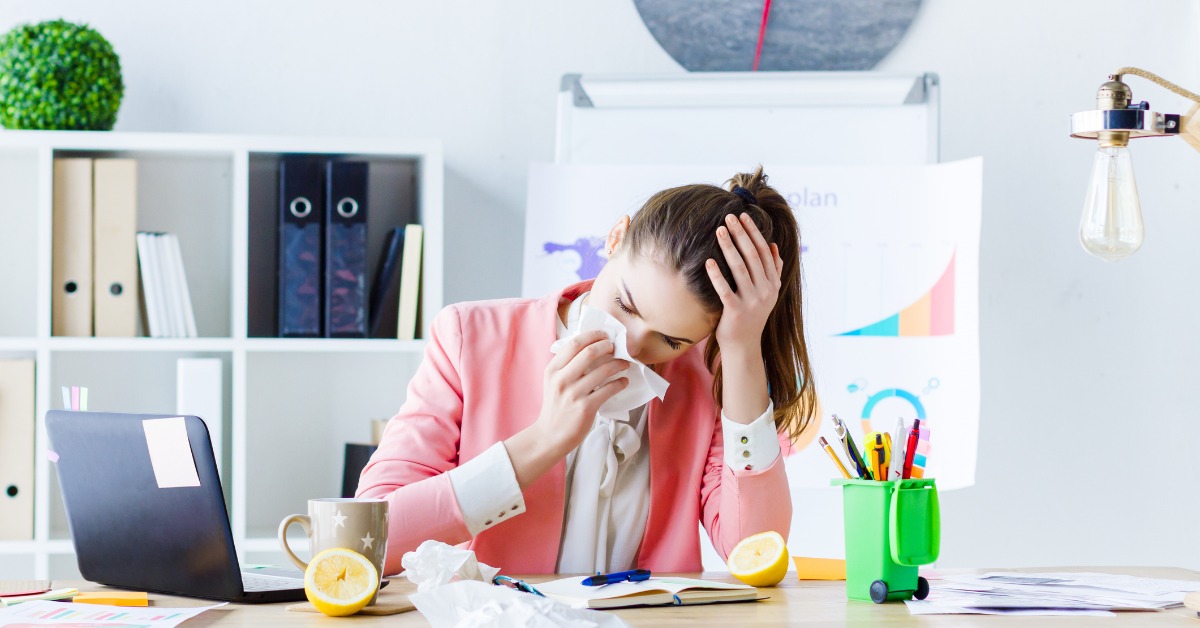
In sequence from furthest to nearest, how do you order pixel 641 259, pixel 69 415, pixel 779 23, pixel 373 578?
pixel 779 23 < pixel 641 259 < pixel 69 415 < pixel 373 578

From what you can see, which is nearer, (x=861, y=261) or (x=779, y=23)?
(x=861, y=261)

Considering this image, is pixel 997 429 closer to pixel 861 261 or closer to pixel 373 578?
pixel 861 261

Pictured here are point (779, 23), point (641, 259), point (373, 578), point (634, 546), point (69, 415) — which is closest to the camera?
point (373, 578)

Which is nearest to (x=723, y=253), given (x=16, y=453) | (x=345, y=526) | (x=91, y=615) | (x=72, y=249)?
(x=345, y=526)

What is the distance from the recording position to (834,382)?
207cm

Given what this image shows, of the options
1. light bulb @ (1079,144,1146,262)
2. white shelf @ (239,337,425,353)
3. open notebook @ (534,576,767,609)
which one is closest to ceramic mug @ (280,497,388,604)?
open notebook @ (534,576,767,609)

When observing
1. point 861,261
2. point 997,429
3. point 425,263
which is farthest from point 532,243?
point 997,429

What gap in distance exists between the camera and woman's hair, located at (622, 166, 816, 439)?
4.00ft

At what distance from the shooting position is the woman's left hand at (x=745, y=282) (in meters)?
1.21

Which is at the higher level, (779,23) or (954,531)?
(779,23)

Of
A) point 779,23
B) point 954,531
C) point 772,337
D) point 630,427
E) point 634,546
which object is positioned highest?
point 779,23

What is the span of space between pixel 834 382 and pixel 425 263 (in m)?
0.85

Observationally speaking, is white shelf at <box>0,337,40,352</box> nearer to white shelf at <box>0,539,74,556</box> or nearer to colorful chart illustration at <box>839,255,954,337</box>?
white shelf at <box>0,539,74,556</box>

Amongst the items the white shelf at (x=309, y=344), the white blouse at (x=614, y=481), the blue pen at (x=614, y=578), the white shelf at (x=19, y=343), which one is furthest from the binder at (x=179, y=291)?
the blue pen at (x=614, y=578)
